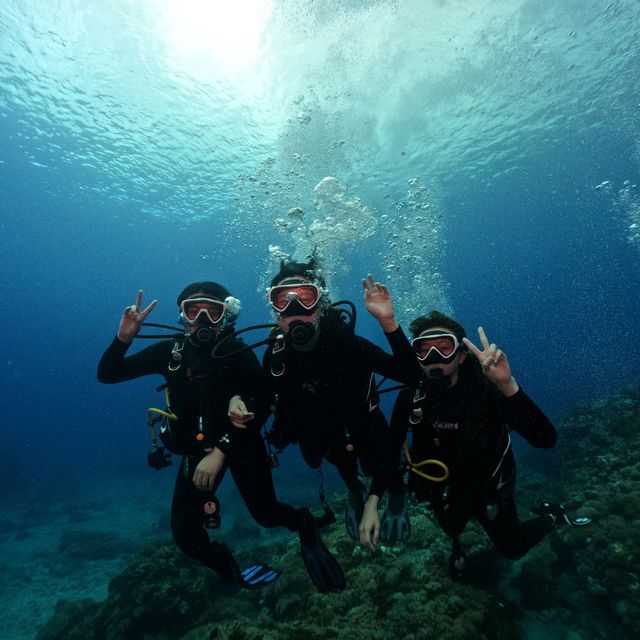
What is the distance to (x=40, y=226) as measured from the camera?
43062mm

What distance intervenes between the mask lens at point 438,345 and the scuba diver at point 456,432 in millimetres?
11

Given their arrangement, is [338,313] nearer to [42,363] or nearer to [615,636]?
[615,636]

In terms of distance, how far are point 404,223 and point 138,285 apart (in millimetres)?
73094

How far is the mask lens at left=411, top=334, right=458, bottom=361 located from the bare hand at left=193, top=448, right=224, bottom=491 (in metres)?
2.56

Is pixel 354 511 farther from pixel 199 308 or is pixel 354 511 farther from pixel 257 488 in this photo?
pixel 199 308

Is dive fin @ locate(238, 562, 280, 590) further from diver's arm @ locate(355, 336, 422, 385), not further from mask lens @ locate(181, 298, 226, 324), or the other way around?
mask lens @ locate(181, 298, 226, 324)

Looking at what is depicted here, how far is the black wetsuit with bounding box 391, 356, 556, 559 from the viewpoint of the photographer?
12.5 feet

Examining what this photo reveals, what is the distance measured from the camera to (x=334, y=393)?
419 cm

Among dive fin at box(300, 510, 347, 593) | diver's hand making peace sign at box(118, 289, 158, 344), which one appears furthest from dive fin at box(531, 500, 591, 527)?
diver's hand making peace sign at box(118, 289, 158, 344)

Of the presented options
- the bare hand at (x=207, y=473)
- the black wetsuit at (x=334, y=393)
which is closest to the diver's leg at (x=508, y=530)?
the black wetsuit at (x=334, y=393)

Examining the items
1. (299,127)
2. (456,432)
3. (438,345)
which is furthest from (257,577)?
(299,127)

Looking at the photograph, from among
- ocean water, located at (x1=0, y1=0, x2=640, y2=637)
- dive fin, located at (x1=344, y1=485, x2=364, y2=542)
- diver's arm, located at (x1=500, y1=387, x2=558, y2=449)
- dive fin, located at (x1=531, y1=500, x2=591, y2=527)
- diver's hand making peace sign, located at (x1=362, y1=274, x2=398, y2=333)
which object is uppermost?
ocean water, located at (x1=0, y1=0, x2=640, y2=637)

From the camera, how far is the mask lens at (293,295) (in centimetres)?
417

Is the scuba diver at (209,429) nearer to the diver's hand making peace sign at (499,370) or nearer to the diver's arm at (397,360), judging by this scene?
the diver's arm at (397,360)
